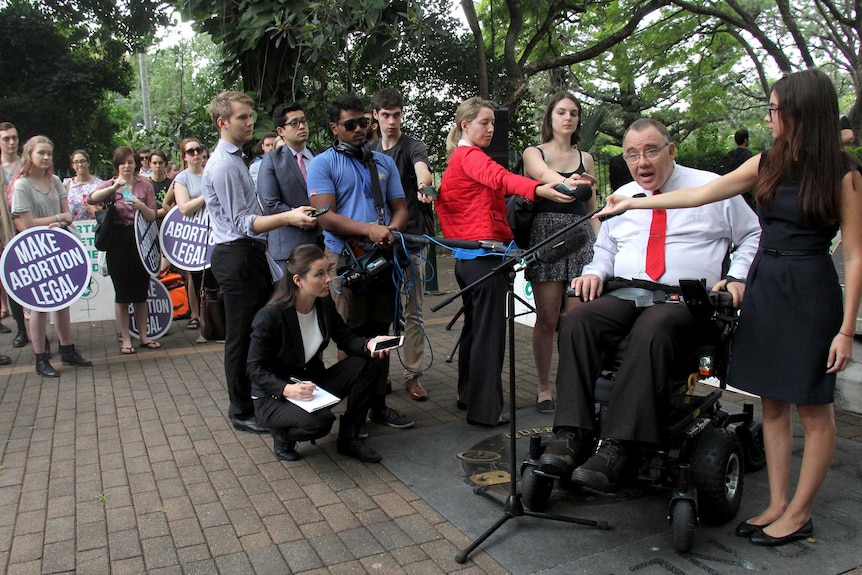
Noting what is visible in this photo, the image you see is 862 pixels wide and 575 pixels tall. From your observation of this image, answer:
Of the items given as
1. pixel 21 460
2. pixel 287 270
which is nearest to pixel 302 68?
pixel 287 270

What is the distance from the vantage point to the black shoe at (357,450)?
430 centimetres

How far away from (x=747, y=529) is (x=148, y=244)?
19.1ft

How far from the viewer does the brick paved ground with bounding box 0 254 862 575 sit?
3.23 m

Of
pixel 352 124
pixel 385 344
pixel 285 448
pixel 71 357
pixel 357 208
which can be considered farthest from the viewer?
pixel 71 357

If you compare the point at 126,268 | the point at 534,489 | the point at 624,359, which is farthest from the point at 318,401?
the point at 126,268

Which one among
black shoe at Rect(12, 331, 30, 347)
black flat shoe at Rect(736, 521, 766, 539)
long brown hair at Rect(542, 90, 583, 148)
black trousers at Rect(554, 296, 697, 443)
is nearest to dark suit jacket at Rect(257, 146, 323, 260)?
long brown hair at Rect(542, 90, 583, 148)

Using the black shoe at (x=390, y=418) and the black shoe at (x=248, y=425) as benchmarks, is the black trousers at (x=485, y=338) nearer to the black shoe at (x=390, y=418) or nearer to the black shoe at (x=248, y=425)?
the black shoe at (x=390, y=418)

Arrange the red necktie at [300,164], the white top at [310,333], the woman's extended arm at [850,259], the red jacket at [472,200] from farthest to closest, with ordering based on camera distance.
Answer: the red necktie at [300,164], the red jacket at [472,200], the white top at [310,333], the woman's extended arm at [850,259]

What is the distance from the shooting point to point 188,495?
391 cm

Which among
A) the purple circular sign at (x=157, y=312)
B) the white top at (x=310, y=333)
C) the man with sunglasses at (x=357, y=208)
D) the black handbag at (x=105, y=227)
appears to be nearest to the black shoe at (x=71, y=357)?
the purple circular sign at (x=157, y=312)

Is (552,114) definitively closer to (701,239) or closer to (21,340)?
(701,239)

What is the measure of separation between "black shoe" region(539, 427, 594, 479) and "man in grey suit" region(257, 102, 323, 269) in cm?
220

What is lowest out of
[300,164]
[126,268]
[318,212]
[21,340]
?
[21,340]

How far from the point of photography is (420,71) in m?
14.7
